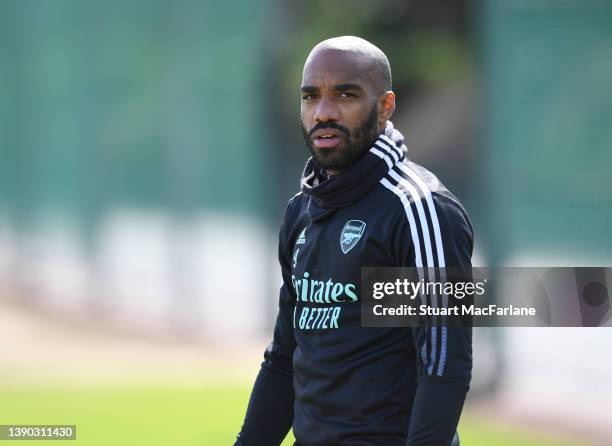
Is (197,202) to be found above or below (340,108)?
above

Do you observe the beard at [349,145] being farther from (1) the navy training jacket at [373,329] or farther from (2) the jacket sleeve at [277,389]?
(2) the jacket sleeve at [277,389]

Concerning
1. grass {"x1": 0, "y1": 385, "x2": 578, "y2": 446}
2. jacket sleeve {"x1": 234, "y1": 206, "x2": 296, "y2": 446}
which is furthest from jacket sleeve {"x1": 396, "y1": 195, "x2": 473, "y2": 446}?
grass {"x1": 0, "y1": 385, "x2": 578, "y2": 446}

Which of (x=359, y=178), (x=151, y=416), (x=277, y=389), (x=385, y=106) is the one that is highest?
(x=151, y=416)

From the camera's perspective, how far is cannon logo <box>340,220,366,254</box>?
3529mm

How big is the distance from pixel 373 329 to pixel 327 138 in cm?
64

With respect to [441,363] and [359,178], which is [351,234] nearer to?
[359,178]

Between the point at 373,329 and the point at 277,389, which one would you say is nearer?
the point at 373,329

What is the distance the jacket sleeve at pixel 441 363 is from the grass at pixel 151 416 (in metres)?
4.61

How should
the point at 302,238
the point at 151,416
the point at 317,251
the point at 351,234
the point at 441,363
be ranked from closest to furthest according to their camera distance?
the point at 441,363 → the point at 351,234 → the point at 317,251 → the point at 302,238 → the point at 151,416

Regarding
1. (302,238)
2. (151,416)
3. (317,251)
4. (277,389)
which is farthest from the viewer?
(151,416)

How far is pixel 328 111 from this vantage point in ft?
11.9

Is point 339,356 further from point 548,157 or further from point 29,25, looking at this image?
Result: point 29,25

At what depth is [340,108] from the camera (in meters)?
3.62

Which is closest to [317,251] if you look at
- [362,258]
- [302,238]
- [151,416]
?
[302,238]
